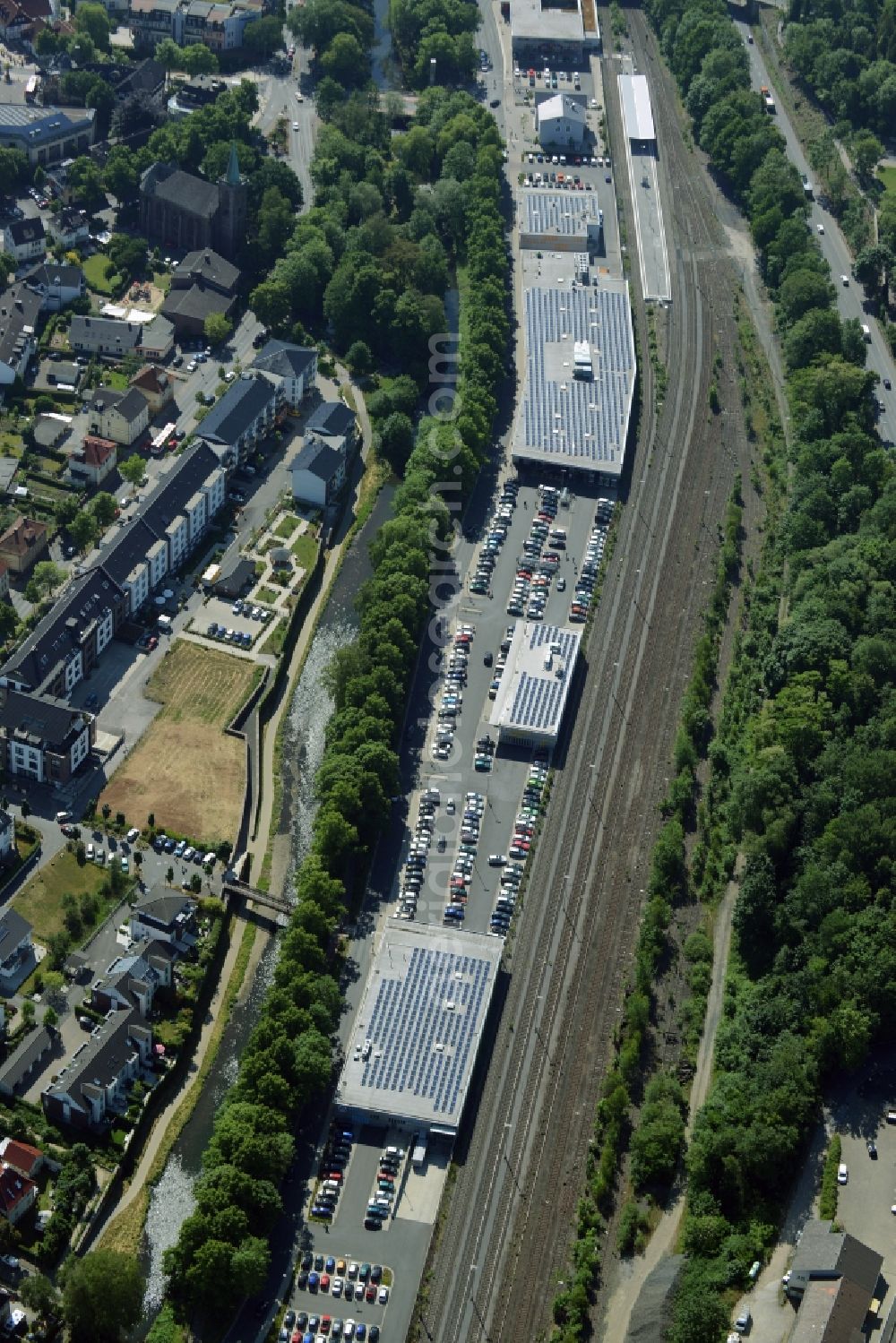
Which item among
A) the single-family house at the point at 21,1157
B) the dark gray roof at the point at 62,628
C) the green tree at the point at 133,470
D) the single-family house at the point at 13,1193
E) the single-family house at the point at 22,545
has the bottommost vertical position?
the single-family house at the point at 13,1193

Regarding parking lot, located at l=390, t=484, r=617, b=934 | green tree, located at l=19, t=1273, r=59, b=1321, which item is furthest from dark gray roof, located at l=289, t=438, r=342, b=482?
green tree, located at l=19, t=1273, r=59, b=1321

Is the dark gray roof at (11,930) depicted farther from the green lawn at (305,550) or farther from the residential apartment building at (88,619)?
the green lawn at (305,550)

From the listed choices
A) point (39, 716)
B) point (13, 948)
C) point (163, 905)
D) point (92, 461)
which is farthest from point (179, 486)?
point (13, 948)

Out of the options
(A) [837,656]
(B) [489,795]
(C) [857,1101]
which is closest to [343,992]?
(B) [489,795]

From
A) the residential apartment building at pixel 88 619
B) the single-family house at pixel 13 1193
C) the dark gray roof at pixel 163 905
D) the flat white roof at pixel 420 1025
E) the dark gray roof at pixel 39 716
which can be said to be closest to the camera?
the single-family house at pixel 13 1193

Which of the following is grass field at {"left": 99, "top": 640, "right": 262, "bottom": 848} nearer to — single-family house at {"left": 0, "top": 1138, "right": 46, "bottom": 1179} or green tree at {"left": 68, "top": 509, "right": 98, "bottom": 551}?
green tree at {"left": 68, "top": 509, "right": 98, "bottom": 551}

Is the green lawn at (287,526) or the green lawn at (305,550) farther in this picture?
the green lawn at (287,526)

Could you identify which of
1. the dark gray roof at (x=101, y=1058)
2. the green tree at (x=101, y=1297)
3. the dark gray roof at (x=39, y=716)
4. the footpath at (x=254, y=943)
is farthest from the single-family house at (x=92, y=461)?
the green tree at (x=101, y=1297)

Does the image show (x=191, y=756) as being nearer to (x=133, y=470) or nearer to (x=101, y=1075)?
(x=101, y=1075)
